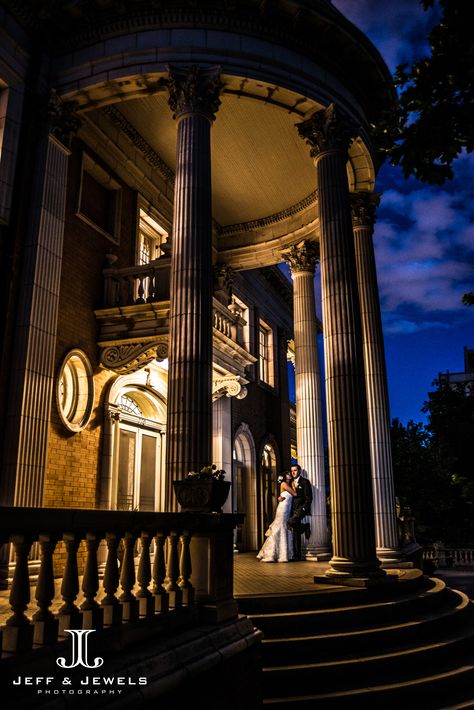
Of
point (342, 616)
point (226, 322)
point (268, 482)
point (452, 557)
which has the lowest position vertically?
point (452, 557)

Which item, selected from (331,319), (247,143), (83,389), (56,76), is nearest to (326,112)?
(247,143)

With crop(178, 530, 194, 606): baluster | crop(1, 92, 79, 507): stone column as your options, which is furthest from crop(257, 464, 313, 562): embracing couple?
crop(178, 530, 194, 606): baluster

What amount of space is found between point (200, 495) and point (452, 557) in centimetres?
2582

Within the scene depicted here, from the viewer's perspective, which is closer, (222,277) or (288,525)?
(288,525)

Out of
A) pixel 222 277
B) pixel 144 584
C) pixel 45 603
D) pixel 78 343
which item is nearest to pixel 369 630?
pixel 144 584

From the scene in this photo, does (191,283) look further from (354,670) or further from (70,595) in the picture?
(70,595)

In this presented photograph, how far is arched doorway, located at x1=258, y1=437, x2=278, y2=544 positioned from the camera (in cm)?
2027

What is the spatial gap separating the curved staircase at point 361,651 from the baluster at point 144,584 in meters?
2.03

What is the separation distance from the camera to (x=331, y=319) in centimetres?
1068

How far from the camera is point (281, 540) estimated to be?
13633 mm

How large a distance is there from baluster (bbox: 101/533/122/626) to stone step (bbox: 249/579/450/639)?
3107mm

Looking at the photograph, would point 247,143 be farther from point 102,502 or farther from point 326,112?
point 102,502

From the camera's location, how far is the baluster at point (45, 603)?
3.55 m

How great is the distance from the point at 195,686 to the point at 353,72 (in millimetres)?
12899
